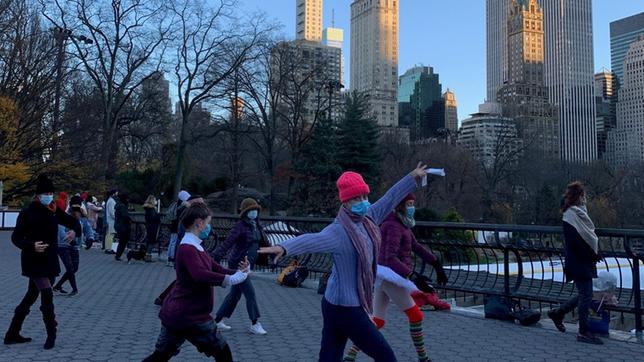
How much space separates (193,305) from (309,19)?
170 m

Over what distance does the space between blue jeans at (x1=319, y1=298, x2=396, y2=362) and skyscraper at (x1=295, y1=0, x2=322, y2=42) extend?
15093cm

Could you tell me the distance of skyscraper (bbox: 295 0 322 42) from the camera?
513ft

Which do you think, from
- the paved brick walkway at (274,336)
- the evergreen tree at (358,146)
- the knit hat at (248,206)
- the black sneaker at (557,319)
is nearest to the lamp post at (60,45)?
the evergreen tree at (358,146)

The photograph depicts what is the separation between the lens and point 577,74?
530ft

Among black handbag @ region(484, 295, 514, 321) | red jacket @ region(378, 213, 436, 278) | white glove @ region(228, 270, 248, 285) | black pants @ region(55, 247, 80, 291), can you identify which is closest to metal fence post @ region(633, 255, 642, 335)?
black handbag @ region(484, 295, 514, 321)

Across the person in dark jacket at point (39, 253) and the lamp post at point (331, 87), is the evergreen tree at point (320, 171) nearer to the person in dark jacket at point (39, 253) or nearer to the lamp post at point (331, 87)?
the lamp post at point (331, 87)

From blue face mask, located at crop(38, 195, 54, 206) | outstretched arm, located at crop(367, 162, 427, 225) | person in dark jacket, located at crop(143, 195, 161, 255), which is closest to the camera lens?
outstretched arm, located at crop(367, 162, 427, 225)

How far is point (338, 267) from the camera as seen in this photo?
13.3 feet

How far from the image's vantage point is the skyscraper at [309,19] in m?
156

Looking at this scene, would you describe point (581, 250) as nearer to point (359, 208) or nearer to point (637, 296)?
point (637, 296)

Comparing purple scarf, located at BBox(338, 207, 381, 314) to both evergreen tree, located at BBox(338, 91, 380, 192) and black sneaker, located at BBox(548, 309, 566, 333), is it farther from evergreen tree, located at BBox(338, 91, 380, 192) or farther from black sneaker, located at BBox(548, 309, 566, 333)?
evergreen tree, located at BBox(338, 91, 380, 192)

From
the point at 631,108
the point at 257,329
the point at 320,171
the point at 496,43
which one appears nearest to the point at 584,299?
the point at 257,329

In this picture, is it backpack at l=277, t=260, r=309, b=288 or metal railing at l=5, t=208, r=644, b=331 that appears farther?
backpack at l=277, t=260, r=309, b=288

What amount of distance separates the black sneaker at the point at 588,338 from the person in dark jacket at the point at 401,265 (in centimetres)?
225
